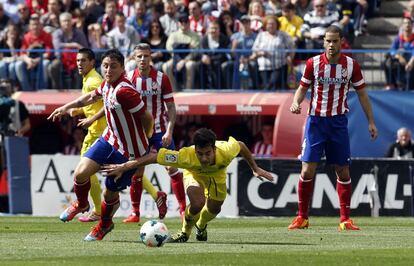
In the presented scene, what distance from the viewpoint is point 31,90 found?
88.0 ft

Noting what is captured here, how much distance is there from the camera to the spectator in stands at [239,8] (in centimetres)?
2644

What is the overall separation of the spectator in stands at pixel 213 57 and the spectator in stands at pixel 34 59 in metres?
3.16

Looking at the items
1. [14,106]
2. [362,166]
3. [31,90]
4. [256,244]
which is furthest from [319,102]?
[31,90]

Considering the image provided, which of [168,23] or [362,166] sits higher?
[168,23]

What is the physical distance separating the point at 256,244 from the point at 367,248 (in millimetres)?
1276

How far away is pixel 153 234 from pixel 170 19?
1334 cm

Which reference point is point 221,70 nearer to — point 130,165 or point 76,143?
point 76,143

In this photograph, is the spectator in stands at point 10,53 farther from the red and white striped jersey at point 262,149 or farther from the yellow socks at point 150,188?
the yellow socks at point 150,188

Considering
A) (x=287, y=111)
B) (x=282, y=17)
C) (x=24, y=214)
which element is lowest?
(x=24, y=214)

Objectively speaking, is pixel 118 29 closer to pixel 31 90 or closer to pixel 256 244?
pixel 31 90

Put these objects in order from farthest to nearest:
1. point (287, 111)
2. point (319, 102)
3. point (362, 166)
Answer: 1. point (287, 111)
2. point (362, 166)
3. point (319, 102)

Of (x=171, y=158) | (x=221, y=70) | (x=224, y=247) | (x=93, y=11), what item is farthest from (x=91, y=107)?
(x=93, y=11)

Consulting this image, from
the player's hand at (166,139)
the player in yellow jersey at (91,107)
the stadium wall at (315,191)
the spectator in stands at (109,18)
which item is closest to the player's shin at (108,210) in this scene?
the player in yellow jersey at (91,107)

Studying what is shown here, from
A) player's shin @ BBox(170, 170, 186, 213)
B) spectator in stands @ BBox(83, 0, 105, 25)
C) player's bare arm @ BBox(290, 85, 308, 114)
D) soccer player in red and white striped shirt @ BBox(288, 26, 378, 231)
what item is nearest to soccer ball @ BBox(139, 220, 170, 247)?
player's bare arm @ BBox(290, 85, 308, 114)
